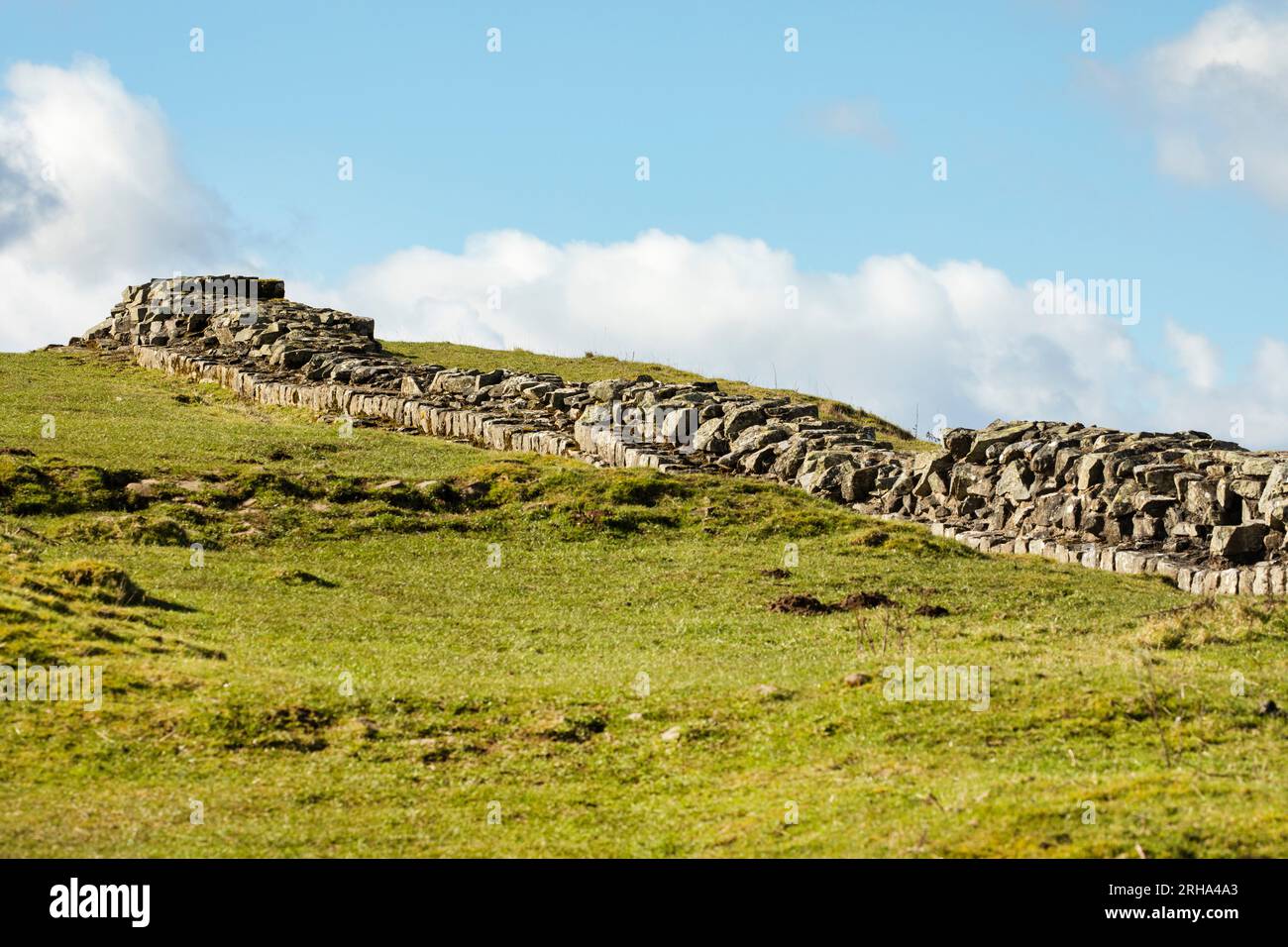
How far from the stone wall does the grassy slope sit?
2699 mm

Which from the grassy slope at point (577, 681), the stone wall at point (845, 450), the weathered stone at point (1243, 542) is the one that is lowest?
the grassy slope at point (577, 681)

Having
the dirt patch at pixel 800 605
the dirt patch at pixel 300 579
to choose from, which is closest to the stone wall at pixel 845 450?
the dirt patch at pixel 800 605

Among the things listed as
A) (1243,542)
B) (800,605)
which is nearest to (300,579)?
(800,605)

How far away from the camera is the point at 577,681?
92.1 ft

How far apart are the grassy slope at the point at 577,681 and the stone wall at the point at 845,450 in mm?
2699

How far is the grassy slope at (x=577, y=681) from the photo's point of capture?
19812 mm

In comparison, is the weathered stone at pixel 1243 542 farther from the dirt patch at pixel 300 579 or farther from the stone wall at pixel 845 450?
the dirt patch at pixel 300 579

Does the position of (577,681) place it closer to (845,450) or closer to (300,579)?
(300,579)

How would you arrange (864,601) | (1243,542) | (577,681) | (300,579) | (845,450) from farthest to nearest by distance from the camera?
(845,450), (1243,542), (300,579), (864,601), (577,681)

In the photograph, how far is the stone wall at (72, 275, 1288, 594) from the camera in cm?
4156

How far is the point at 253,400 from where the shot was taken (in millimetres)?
66688

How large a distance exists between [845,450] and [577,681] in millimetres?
27263

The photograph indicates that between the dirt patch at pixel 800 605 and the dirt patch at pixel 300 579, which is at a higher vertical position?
the dirt patch at pixel 300 579
